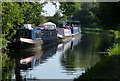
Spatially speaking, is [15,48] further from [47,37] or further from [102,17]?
[102,17]

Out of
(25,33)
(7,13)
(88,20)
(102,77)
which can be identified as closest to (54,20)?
(88,20)

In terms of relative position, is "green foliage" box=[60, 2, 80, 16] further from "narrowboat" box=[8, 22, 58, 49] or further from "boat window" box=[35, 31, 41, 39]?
"boat window" box=[35, 31, 41, 39]

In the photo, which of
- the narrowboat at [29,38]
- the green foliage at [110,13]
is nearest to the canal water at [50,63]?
the narrowboat at [29,38]

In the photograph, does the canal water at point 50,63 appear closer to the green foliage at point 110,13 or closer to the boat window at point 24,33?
the boat window at point 24,33

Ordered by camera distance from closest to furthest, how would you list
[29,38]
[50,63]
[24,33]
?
1. [50,63]
2. [29,38]
3. [24,33]

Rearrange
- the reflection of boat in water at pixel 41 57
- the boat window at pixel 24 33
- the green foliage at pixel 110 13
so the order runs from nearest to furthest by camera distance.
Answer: the green foliage at pixel 110 13, the reflection of boat in water at pixel 41 57, the boat window at pixel 24 33

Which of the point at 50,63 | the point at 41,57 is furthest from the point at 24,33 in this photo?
the point at 50,63

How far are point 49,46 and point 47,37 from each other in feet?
3.64

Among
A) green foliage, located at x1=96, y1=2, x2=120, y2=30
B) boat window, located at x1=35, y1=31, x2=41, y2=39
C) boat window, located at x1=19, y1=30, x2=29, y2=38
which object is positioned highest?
green foliage, located at x1=96, y1=2, x2=120, y2=30

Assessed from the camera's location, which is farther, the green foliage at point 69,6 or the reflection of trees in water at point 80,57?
the reflection of trees in water at point 80,57

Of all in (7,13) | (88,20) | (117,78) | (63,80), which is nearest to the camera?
(117,78)

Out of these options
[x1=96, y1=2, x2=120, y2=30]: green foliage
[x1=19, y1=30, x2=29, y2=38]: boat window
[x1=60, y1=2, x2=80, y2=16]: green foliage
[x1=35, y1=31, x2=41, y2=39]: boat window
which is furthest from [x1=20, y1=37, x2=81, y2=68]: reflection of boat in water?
[x1=96, y1=2, x2=120, y2=30]: green foliage

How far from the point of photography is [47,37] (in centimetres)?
3312

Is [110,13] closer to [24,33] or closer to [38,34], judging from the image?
[24,33]
